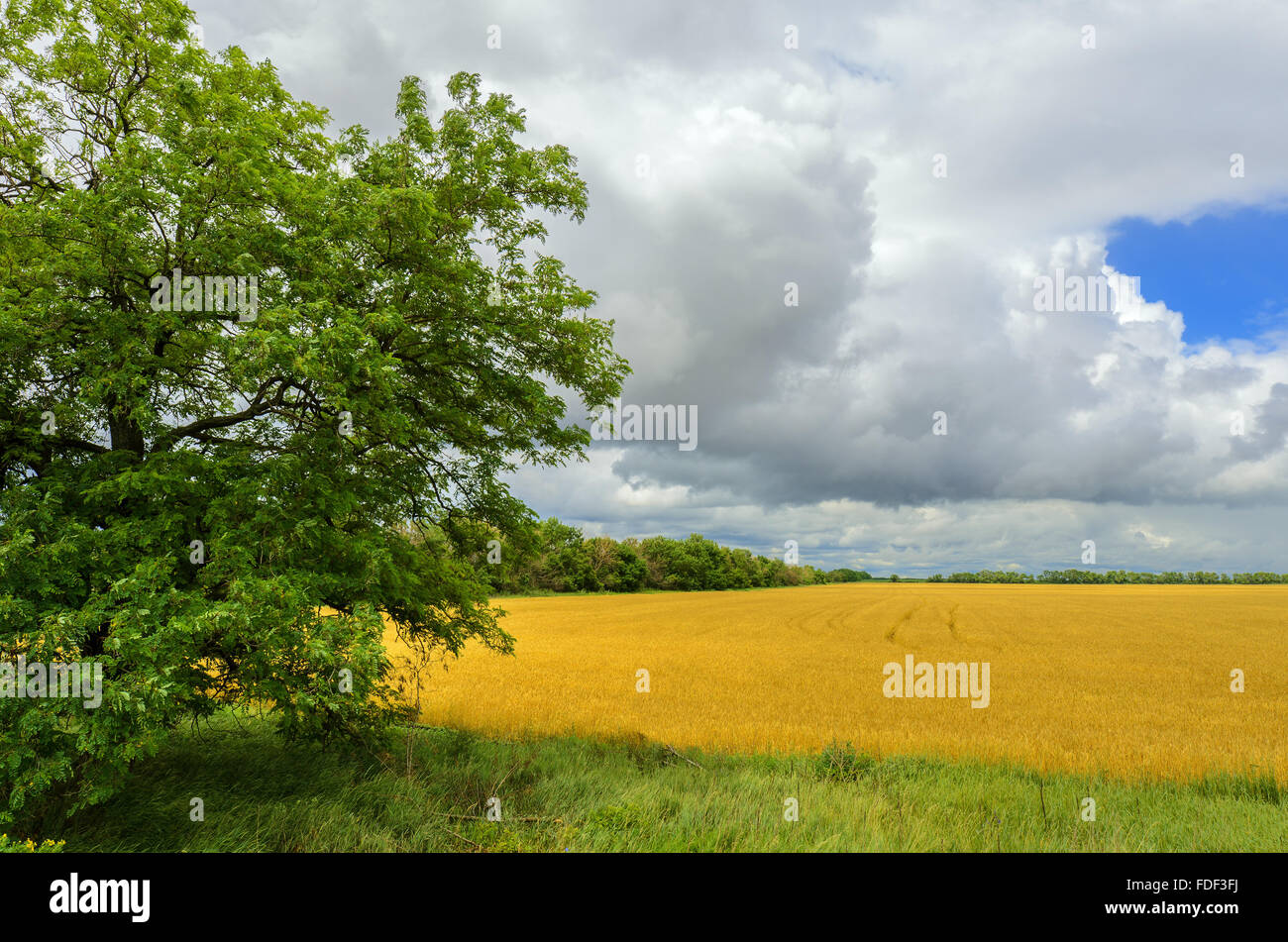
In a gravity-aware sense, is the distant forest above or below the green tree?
below

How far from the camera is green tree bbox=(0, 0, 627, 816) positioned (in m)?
6.29

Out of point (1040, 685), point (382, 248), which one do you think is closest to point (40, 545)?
point (382, 248)

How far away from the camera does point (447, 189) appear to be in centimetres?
1075

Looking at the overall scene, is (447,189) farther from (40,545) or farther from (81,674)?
(81,674)

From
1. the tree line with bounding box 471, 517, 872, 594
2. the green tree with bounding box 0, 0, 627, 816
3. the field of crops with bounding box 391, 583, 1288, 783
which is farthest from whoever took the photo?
the tree line with bounding box 471, 517, 872, 594

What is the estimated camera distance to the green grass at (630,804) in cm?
679

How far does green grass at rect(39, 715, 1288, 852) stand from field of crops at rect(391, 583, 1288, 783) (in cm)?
174

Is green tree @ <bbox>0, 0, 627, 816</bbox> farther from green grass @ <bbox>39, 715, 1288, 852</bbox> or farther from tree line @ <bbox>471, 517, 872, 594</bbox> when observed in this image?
tree line @ <bbox>471, 517, 872, 594</bbox>

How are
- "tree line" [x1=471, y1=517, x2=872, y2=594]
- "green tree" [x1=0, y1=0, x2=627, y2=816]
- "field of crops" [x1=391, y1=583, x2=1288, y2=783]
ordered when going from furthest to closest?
"tree line" [x1=471, y1=517, x2=872, y2=594] < "field of crops" [x1=391, y1=583, x2=1288, y2=783] < "green tree" [x1=0, y1=0, x2=627, y2=816]

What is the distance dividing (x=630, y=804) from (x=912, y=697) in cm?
1363

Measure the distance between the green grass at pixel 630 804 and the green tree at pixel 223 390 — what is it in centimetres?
107

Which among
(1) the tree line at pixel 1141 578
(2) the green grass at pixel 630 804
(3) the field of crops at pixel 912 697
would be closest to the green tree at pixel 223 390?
(2) the green grass at pixel 630 804

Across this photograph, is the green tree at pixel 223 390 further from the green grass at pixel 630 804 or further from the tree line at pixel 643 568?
the tree line at pixel 643 568

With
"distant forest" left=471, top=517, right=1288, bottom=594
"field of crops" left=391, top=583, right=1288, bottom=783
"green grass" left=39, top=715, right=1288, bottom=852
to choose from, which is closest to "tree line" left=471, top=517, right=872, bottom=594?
"distant forest" left=471, top=517, right=1288, bottom=594
